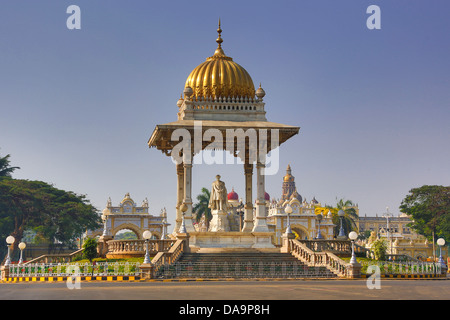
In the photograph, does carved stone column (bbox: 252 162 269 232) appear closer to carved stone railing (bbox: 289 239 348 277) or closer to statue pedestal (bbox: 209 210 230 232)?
carved stone railing (bbox: 289 239 348 277)

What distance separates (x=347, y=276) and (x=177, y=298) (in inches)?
511

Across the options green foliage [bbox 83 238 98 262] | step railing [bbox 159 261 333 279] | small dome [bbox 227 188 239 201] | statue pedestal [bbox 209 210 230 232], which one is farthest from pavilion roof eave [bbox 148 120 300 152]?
small dome [bbox 227 188 239 201]

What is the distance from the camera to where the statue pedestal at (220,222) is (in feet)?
114

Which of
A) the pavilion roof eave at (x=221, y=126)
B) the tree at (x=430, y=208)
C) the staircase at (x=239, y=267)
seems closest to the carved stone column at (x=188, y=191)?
the pavilion roof eave at (x=221, y=126)

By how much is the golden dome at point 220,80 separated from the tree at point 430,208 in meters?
61.4

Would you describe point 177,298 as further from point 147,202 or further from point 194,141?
point 147,202

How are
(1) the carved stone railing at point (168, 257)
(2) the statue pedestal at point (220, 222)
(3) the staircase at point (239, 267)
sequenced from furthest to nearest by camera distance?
(2) the statue pedestal at point (220, 222), (1) the carved stone railing at point (168, 257), (3) the staircase at point (239, 267)

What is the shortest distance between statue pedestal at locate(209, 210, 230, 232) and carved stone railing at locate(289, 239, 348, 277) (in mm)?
3744

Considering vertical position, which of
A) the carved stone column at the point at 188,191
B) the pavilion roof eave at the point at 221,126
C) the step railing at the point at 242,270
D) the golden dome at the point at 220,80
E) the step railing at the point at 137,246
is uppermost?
the golden dome at the point at 220,80

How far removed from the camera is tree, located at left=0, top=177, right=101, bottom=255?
7225cm

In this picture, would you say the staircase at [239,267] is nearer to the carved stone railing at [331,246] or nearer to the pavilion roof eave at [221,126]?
the carved stone railing at [331,246]

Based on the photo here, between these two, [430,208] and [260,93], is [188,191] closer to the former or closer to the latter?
[260,93]

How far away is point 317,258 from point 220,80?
35.6 feet
